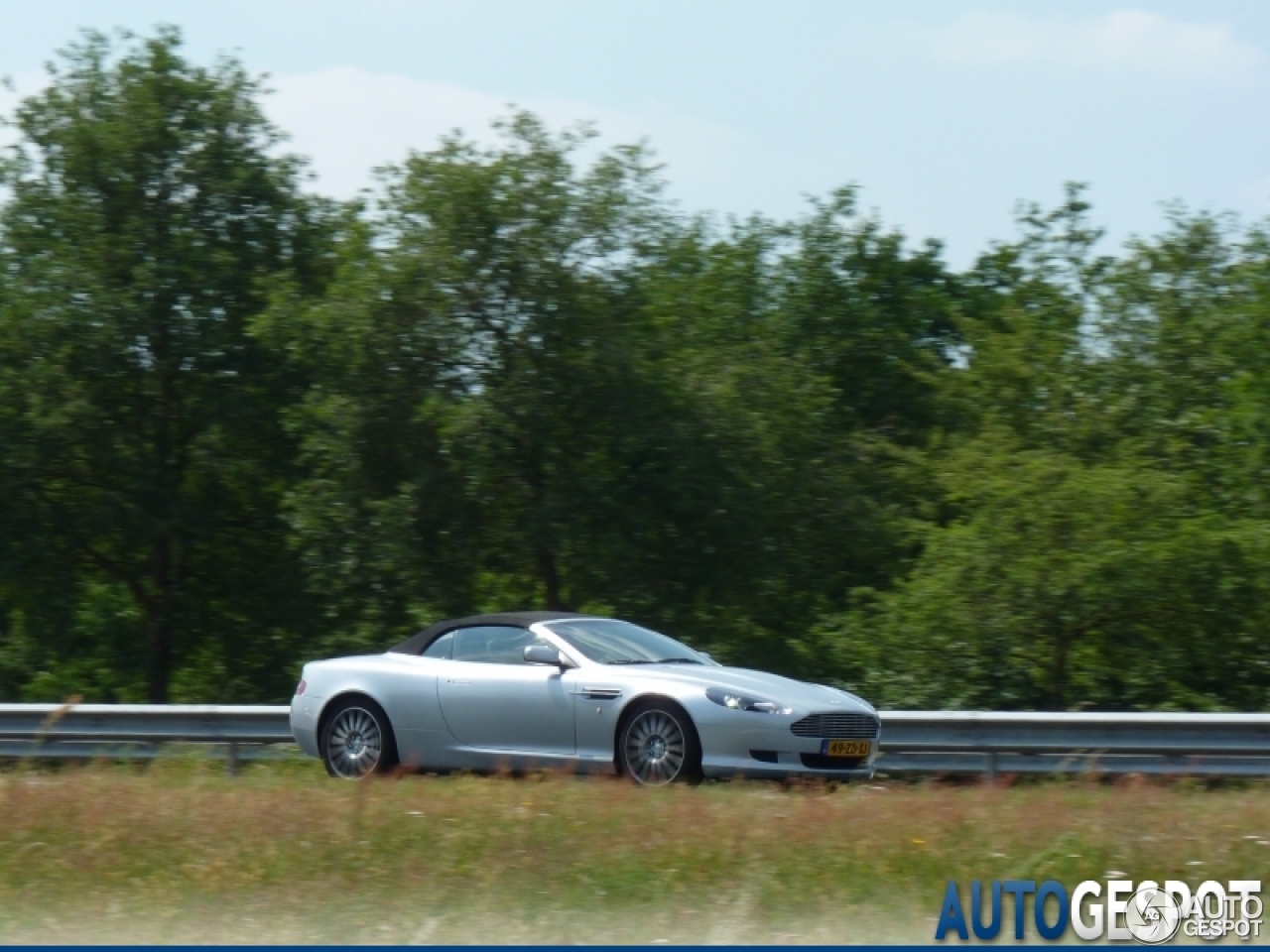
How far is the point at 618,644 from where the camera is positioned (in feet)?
39.8

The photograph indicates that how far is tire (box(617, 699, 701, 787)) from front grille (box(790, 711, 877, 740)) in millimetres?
709

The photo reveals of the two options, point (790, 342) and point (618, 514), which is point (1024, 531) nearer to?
point (618, 514)

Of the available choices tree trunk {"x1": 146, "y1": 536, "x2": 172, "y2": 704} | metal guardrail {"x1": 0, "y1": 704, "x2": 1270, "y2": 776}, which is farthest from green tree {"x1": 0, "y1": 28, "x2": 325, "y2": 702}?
metal guardrail {"x1": 0, "y1": 704, "x2": 1270, "y2": 776}

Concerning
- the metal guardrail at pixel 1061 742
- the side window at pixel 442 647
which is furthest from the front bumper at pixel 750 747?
the side window at pixel 442 647

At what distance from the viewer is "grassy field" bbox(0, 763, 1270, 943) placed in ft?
23.1

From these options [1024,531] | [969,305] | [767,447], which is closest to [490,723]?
[1024,531]

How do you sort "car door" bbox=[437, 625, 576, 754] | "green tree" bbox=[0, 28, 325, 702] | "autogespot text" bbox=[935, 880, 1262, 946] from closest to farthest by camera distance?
"autogespot text" bbox=[935, 880, 1262, 946] → "car door" bbox=[437, 625, 576, 754] → "green tree" bbox=[0, 28, 325, 702]

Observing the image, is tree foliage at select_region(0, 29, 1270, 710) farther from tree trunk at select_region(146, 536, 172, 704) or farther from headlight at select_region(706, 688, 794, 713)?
headlight at select_region(706, 688, 794, 713)

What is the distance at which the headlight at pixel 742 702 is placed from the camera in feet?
35.6

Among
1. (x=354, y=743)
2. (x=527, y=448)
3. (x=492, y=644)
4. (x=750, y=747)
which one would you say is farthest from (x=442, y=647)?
(x=527, y=448)

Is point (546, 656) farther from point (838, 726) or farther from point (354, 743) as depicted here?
point (838, 726)

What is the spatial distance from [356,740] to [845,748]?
3.71 m

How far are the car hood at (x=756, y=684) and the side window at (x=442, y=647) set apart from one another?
1.42 m

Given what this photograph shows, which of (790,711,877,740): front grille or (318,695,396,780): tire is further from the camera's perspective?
(318,695,396,780): tire
